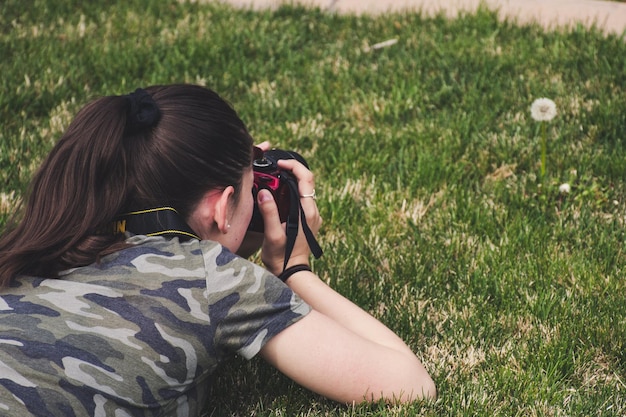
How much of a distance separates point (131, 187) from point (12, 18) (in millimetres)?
4039

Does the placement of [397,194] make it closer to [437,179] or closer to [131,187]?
[437,179]

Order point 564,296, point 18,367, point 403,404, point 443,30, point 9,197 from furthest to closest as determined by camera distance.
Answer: point 443,30 → point 9,197 → point 564,296 → point 403,404 → point 18,367

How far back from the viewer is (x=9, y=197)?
375cm

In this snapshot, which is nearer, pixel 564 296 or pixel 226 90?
pixel 564 296

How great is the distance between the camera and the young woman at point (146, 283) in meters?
2.02

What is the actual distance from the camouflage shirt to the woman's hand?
332mm

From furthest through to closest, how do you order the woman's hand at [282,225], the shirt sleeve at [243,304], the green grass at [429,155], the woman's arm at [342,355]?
the green grass at [429,155] < the woman's hand at [282,225] < the woman's arm at [342,355] < the shirt sleeve at [243,304]

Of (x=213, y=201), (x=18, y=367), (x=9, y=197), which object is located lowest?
(x=9, y=197)

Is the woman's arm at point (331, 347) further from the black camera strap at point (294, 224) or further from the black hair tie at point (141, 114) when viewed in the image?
the black hair tie at point (141, 114)

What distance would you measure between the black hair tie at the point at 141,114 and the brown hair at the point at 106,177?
0.04 ft

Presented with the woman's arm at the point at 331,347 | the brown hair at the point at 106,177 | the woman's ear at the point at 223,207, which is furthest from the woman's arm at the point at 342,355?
the brown hair at the point at 106,177

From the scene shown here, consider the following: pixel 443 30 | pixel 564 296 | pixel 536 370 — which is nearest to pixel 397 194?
pixel 564 296

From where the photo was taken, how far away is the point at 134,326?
2.05 metres

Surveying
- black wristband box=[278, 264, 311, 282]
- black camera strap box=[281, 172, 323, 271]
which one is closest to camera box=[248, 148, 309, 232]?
black camera strap box=[281, 172, 323, 271]
